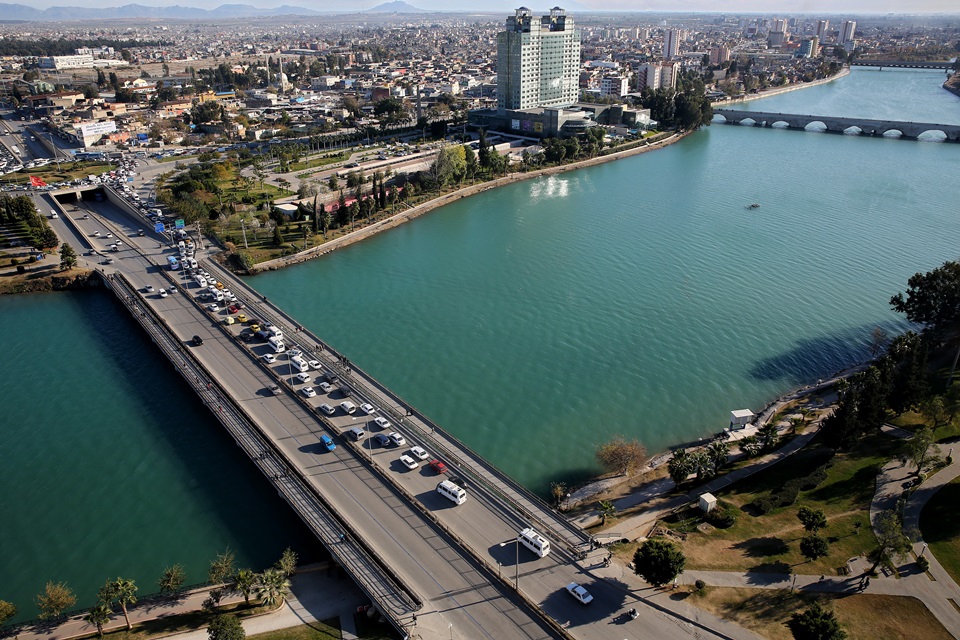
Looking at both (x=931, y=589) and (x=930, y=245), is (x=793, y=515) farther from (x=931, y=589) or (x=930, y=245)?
(x=930, y=245)

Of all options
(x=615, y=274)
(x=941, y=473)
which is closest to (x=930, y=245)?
(x=615, y=274)

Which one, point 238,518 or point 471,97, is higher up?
point 471,97

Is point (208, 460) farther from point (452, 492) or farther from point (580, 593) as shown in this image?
point (580, 593)

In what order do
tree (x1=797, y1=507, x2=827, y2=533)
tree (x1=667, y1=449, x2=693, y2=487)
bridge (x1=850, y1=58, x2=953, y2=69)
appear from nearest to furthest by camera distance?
tree (x1=797, y1=507, x2=827, y2=533) → tree (x1=667, y1=449, x2=693, y2=487) → bridge (x1=850, y1=58, x2=953, y2=69)

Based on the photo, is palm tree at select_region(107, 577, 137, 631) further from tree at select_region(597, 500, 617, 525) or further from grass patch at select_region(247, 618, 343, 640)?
tree at select_region(597, 500, 617, 525)

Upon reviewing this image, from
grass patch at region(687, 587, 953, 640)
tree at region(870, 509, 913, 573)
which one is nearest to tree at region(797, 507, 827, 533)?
tree at region(870, 509, 913, 573)
